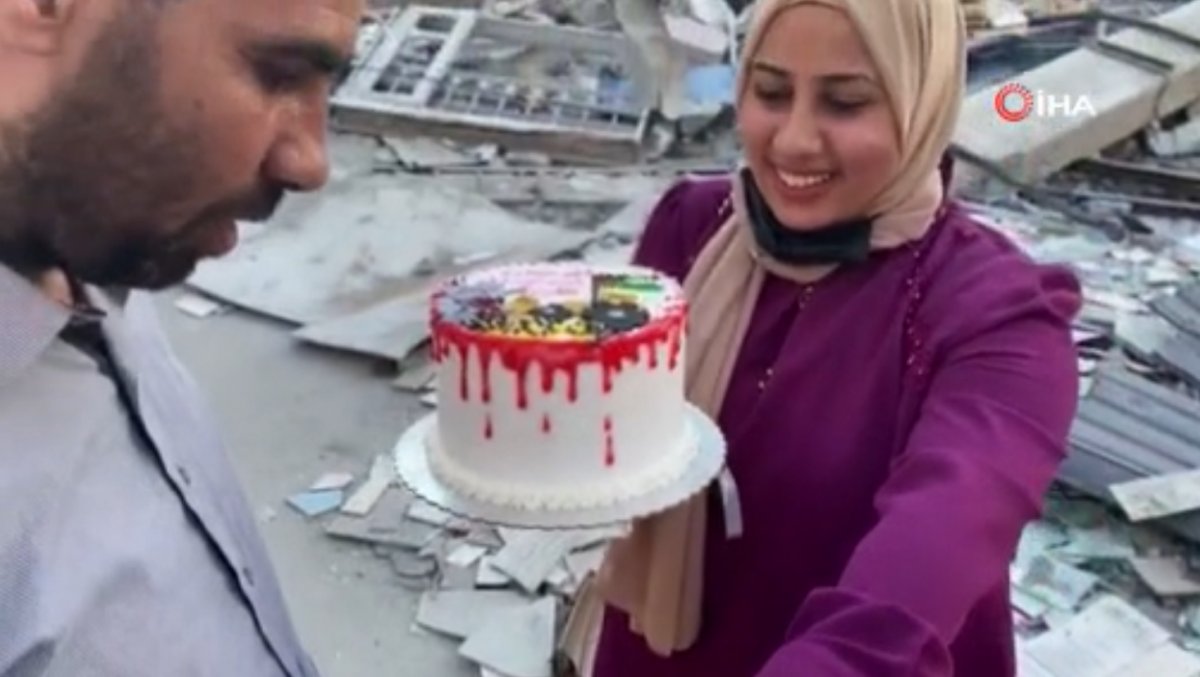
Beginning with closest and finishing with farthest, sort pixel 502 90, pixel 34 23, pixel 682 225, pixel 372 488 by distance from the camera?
1. pixel 34 23
2. pixel 682 225
3. pixel 372 488
4. pixel 502 90

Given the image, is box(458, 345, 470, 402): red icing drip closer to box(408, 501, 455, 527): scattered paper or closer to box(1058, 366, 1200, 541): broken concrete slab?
box(408, 501, 455, 527): scattered paper

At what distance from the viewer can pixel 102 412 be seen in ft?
4.99

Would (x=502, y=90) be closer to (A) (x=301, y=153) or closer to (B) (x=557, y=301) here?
(B) (x=557, y=301)

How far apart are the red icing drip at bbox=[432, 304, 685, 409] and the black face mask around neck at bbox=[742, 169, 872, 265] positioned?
0.17 meters

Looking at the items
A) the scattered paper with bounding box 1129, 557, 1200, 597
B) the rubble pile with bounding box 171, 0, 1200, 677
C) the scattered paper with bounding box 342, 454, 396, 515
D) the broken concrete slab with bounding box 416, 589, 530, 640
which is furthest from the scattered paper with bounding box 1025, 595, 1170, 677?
the scattered paper with bounding box 342, 454, 396, 515

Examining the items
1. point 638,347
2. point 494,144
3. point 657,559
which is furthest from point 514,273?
point 494,144

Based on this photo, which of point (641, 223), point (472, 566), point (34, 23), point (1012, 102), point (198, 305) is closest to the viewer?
point (34, 23)

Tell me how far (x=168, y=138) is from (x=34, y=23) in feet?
0.43

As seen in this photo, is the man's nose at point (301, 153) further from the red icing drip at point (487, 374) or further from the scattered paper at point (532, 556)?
the scattered paper at point (532, 556)

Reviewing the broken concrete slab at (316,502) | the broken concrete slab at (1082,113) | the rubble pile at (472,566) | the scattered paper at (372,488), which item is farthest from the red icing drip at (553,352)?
the broken concrete slab at (1082,113)

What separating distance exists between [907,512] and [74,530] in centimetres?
87

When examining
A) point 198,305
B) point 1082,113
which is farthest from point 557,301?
point 1082,113

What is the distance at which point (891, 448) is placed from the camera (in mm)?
2162

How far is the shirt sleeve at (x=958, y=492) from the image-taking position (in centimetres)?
173
